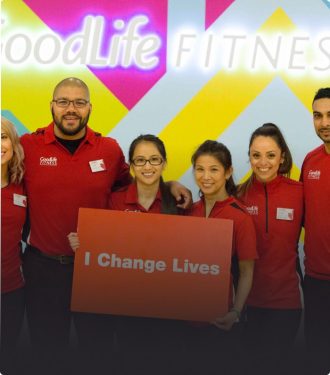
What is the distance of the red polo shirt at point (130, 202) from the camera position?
2645 millimetres

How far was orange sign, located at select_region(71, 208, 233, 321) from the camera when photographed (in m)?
2.48

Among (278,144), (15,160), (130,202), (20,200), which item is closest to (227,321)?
(130,202)

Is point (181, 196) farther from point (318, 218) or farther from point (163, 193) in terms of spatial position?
point (318, 218)

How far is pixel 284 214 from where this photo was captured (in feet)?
8.88

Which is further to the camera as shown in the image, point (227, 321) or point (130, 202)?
point (130, 202)

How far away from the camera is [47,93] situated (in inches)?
140

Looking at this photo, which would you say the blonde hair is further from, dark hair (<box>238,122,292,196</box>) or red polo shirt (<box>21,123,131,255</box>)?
dark hair (<box>238,122,292,196</box>)

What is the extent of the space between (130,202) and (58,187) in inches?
16.8

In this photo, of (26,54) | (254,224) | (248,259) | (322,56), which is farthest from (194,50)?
(248,259)

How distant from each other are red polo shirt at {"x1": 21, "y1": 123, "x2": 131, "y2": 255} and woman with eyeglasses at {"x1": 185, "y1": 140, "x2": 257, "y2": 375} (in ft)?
1.91

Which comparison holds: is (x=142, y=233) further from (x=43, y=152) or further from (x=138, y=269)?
(x=43, y=152)

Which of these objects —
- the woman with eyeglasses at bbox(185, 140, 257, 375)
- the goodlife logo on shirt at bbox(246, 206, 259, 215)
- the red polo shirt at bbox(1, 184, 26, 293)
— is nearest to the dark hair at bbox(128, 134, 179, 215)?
the woman with eyeglasses at bbox(185, 140, 257, 375)

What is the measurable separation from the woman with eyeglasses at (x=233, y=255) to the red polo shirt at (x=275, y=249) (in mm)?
158

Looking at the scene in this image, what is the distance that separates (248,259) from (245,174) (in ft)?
4.00
